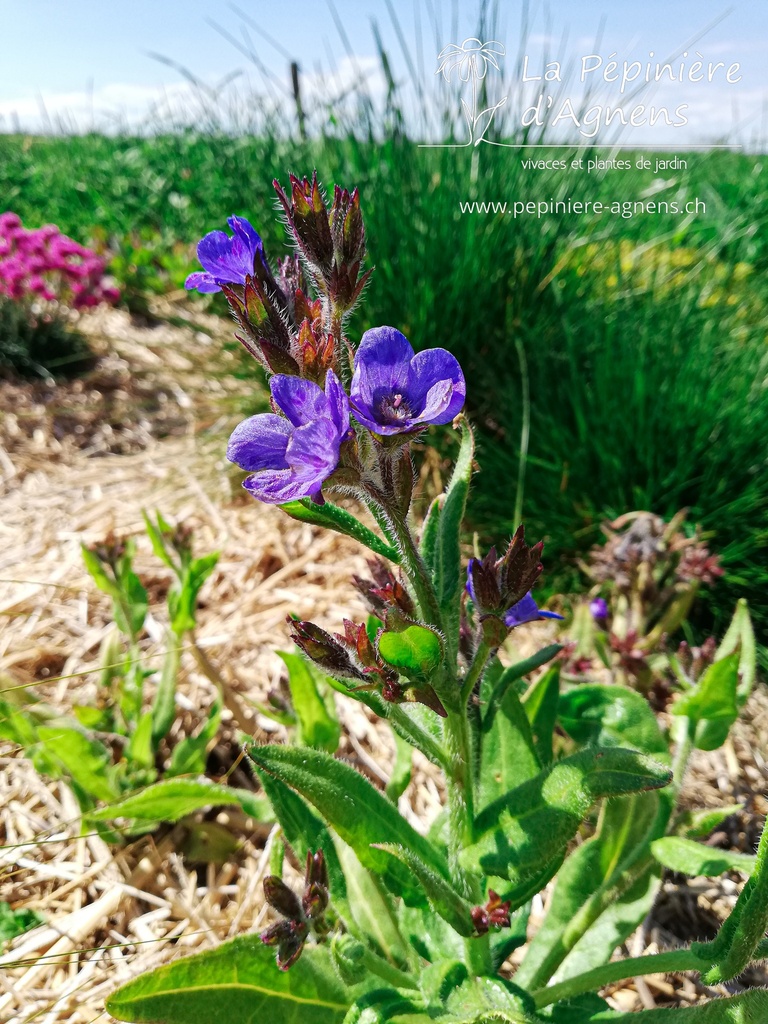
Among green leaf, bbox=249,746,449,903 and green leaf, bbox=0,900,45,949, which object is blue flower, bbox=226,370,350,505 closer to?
green leaf, bbox=249,746,449,903

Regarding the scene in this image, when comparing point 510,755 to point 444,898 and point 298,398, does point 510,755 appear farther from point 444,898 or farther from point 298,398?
point 298,398

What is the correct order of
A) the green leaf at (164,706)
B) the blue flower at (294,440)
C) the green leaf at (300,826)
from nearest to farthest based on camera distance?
the blue flower at (294,440) → the green leaf at (300,826) → the green leaf at (164,706)

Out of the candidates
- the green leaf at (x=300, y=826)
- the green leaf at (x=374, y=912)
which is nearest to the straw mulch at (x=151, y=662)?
the green leaf at (x=300, y=826)

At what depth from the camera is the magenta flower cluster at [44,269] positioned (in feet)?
18.4

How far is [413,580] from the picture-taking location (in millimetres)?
1214

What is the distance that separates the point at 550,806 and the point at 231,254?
1.05m

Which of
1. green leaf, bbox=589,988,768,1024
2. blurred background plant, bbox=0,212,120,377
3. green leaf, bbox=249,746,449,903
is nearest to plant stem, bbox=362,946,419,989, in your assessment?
green leaf, bbox=249,746,449,903

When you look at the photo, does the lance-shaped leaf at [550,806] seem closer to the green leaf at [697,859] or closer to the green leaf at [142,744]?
the green leaf at [697,859]

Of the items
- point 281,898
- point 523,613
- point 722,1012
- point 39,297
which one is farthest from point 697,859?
point 39,297

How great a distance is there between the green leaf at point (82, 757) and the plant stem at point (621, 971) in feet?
4.05

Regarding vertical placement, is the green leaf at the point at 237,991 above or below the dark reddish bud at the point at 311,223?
below

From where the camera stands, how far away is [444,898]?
50.8 inches

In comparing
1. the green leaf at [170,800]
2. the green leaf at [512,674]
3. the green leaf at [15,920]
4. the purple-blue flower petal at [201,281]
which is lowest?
the green leaf at [15,920]

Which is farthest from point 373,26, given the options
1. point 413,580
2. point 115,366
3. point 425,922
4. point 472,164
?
point 425,922
